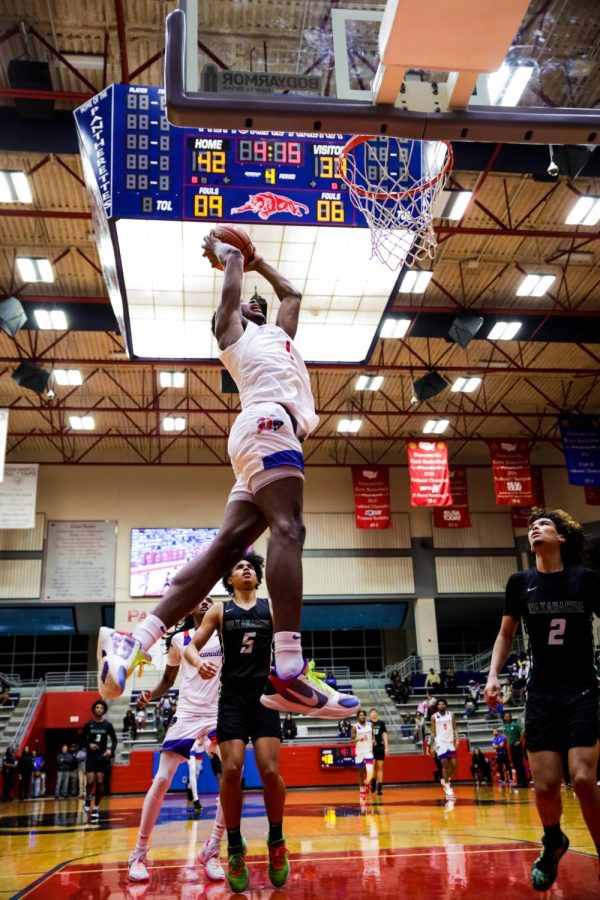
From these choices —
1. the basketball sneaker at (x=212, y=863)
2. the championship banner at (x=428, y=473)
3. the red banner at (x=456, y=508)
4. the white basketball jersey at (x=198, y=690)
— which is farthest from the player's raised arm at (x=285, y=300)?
the red banner at (x=456, y=508)

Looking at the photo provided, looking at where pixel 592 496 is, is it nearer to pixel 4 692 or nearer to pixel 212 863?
pixel 4 692

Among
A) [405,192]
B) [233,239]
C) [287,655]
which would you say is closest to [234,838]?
[287,655]

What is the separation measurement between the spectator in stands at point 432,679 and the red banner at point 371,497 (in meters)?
5.32

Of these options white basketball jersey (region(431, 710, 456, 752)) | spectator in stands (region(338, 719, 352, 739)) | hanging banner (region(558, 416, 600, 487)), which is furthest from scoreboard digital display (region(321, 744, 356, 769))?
hanging banner (region(558, 416, 600, 487))

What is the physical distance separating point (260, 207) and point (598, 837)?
8980 millimetres

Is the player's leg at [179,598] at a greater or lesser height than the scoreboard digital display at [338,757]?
greater

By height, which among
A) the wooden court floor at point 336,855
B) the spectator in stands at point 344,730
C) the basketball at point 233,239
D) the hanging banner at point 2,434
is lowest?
the wooden court floor at point 336,855

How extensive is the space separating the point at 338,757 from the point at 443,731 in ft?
17.7

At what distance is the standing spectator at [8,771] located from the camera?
69.9 feet

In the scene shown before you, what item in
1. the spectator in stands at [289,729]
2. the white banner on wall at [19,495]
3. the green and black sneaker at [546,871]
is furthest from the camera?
the white banner on wall at [19,495]

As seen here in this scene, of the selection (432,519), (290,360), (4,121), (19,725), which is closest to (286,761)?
(19,725)

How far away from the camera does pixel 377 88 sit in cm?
451

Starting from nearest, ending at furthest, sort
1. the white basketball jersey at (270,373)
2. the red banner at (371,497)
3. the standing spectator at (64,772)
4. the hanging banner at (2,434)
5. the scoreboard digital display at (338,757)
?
the white basketball jersey at (270,373) → the hanging banner at (2,434) → the scoreboard digital display at (338,757) → the standing spectator at (64,772) → the red banner at (371,497)

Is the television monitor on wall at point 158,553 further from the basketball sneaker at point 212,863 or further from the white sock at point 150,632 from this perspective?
the white sock at point 150,632
